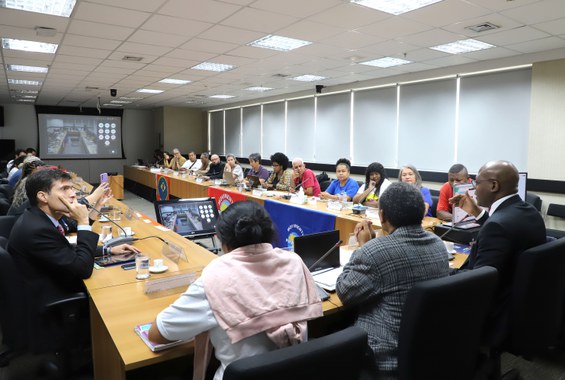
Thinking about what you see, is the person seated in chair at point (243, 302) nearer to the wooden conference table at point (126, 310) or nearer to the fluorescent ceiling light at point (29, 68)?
the wooden conference table at point (126, 310)

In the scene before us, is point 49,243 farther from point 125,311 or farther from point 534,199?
point 534,199

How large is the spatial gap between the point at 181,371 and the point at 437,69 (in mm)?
5676

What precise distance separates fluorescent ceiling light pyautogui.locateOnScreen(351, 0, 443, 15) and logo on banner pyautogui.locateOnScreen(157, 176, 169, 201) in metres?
6.00

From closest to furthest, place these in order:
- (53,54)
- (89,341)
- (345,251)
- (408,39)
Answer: (89,341) → (345,251) → (408,39) → (53,54)

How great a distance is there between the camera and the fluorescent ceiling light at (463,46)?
4445mm

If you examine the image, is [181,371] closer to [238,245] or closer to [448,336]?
[238,245]

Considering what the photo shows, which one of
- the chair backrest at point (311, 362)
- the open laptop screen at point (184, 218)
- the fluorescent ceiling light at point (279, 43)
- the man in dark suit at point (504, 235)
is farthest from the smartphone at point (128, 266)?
the fluorescent ceiling light at point (279, 43)

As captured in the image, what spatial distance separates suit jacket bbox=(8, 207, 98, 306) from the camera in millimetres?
1879

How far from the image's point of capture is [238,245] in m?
1.30

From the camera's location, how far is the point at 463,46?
15.2 ft

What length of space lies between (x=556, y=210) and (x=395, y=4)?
10.9ft

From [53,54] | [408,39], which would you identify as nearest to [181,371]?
[408,39]

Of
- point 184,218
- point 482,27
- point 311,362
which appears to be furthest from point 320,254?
point 482,27

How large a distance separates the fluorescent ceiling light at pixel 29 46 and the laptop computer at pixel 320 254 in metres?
4.29
